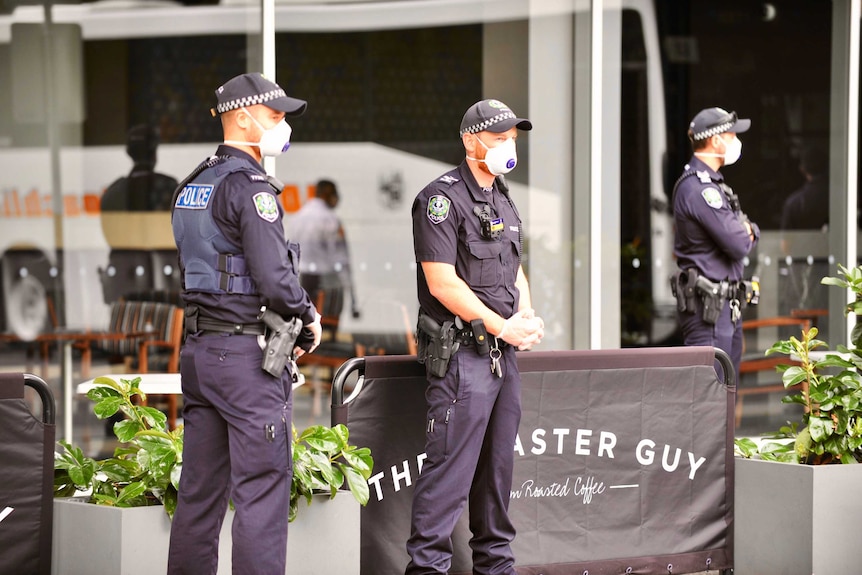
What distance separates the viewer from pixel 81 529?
400 centimetres

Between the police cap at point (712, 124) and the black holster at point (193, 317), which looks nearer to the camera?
the black holster at point (193, 317)

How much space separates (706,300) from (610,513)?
1453 mm

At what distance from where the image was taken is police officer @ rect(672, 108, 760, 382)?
561cm

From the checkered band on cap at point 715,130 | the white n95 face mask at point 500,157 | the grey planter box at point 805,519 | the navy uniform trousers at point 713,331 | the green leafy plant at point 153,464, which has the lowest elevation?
the grey planter box at point 805,519

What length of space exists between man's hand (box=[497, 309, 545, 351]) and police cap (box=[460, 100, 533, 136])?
695 mm

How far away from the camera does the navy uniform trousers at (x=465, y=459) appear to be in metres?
4.02

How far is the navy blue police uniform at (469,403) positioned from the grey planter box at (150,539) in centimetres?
26

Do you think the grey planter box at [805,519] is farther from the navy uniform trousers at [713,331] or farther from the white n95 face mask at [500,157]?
the white n95 face mask at [500,157]

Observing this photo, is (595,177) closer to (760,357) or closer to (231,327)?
(760,357)

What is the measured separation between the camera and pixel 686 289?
5.69m

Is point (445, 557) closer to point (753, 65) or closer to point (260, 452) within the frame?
point (260, 452)

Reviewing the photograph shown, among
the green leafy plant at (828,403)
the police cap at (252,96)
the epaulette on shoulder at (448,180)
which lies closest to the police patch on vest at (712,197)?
the green leafy plant at (828,403)

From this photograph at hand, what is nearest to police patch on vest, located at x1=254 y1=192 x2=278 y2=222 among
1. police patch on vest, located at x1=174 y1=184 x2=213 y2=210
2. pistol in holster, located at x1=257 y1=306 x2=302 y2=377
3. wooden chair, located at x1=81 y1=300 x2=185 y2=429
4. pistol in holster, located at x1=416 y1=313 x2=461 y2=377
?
police patch on vest, located at x1=174 y1=184 x2=213 y2=210

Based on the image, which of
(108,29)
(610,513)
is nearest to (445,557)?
(610,513)
